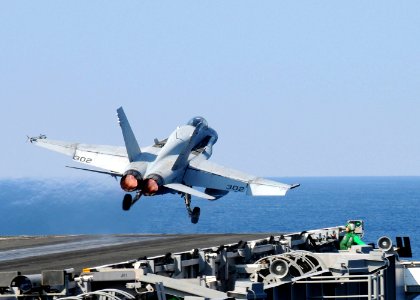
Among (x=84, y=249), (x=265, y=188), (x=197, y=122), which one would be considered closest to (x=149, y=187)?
(x=197, y=122)

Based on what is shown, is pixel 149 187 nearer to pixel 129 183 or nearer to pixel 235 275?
pixel 129 183

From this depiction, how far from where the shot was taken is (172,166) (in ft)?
206

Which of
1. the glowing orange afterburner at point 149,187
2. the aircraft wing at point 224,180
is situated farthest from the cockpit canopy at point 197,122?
the glowing orange afterburner at point 149,187

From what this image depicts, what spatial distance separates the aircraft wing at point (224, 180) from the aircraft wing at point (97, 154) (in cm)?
468

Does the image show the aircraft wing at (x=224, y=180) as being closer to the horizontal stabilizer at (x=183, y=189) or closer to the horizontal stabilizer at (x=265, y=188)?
the horizontal stabilizer at (x=265, y=188)

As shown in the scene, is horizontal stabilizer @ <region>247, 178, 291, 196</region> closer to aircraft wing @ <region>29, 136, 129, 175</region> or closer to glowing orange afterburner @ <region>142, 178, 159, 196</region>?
aircraft wing @ <region>29, 136, 129, 175</region>

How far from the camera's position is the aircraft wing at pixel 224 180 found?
67312 mm

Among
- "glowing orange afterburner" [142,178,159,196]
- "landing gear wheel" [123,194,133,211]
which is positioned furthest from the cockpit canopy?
"landing gear wheel" [123,194,133,211]

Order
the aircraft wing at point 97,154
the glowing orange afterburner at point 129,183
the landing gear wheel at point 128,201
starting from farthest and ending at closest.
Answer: the aircraft wing at point 97,154 < the landing gear wheel at point 128,201 < the glowing orange afterburner at point 129,183

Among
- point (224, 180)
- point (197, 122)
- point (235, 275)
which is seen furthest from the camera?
point (224, 180)

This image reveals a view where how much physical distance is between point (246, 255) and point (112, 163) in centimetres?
3110

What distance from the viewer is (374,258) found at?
3538 cm

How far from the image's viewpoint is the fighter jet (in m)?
60.5

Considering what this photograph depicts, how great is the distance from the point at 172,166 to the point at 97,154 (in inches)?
383
